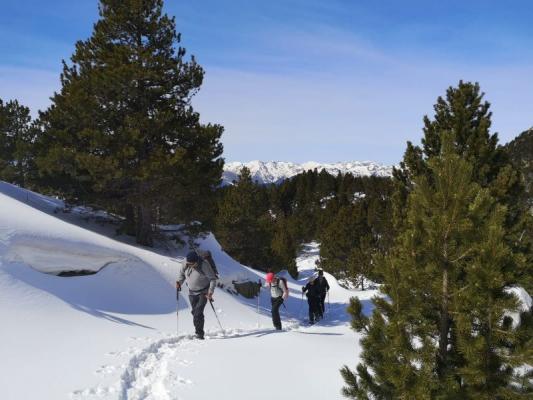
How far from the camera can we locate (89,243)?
13.6 meters

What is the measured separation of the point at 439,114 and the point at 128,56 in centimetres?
1153

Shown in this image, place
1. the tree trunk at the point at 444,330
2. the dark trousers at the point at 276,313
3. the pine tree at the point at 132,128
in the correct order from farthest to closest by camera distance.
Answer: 1. the pine tree at the point at 132,128
2. the dark trousers at the point at 276,313
3. the tree trunk at the point at 444,330

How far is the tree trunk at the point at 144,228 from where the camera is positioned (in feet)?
60.2

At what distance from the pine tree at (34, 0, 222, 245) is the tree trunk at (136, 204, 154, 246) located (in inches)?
1.6

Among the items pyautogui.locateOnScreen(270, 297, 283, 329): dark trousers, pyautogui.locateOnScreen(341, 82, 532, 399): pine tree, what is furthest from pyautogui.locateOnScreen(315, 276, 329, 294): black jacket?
pyautogui.locateOnScreen(341, 82, 532, 399): pine tree

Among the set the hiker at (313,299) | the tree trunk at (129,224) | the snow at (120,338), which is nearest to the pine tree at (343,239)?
the hiker at (313,299)

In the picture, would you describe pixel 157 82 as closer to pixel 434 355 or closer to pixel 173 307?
pixel 173 307

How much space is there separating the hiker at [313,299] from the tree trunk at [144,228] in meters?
6.88

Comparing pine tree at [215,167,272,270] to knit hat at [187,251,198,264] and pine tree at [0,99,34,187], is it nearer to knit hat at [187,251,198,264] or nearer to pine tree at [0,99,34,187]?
pine tree at [0,99,34,187]

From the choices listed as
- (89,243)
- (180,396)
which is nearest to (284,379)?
(180,396)

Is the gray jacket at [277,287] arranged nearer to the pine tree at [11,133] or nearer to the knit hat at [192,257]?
the knit hat at [192,257]

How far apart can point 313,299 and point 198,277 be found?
306 inches

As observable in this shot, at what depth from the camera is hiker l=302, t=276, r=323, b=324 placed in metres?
16.3

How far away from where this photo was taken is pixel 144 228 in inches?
732
